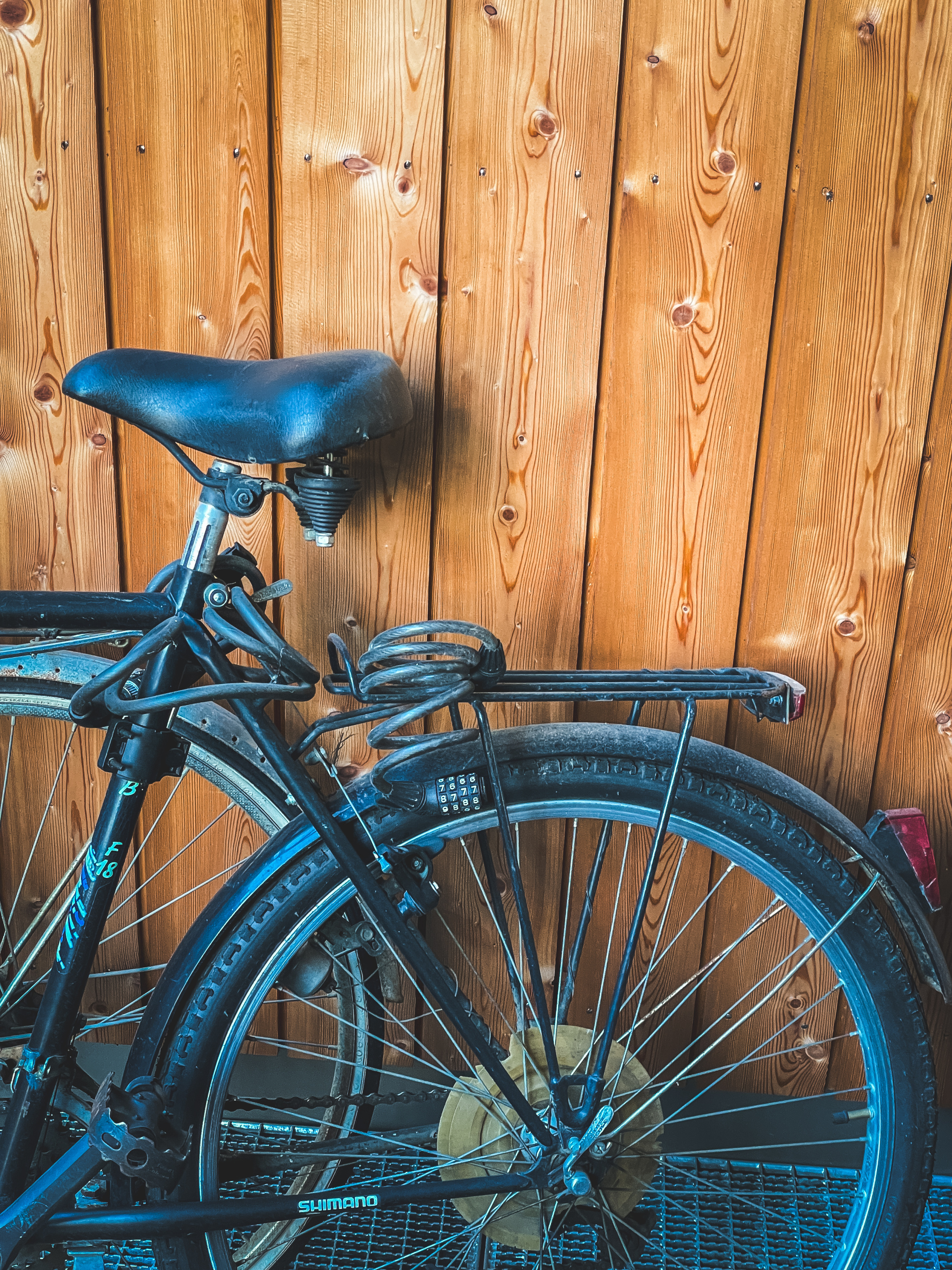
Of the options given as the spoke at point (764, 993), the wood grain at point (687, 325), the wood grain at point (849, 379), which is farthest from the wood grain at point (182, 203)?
the spoke at point (764, 993)

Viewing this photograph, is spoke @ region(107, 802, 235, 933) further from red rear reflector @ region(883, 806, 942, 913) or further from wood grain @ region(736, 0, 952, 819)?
red rear reflector @ region(883, 806, 942, 913)

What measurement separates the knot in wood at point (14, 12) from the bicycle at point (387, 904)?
1.65 ft

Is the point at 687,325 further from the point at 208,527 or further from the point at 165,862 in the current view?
the point at 165,862

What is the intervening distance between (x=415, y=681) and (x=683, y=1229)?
936 millimetres

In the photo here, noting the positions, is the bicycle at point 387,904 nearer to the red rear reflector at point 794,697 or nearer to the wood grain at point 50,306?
the red rear reflector at point 794,697

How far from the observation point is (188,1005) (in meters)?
1.04

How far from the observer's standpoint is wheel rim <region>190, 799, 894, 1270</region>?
105 centimetres

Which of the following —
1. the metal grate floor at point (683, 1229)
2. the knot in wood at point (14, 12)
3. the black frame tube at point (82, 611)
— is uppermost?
the knot in wood at point (14, 12)

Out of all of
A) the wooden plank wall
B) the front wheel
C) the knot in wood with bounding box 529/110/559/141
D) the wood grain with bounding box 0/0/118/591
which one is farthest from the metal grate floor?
the knot in wood with bounding box 529/110/559/141

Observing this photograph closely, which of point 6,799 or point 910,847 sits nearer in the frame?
point 910,847

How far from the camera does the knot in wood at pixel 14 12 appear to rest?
3.66 feet

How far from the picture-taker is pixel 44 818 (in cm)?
134

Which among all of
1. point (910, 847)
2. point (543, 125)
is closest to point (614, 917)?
point (910, 847)

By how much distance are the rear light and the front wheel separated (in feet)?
0.30
